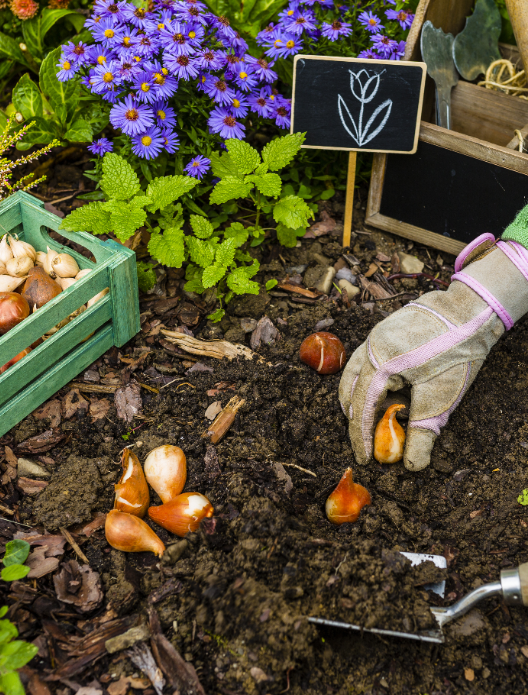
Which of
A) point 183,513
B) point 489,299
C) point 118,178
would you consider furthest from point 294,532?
point 118,178

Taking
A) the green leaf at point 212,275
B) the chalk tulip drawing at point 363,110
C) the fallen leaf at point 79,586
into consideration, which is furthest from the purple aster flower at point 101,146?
the fallen leaf at point 79,586

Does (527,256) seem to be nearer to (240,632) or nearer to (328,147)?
(328,147)

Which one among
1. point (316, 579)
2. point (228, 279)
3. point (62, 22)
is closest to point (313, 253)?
point (228, 279)

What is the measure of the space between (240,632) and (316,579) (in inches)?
10.0

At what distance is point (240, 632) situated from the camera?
152 cm

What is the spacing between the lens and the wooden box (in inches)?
98.2

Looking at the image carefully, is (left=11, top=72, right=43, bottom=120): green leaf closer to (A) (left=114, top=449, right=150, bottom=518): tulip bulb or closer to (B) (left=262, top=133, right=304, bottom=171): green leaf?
(B) (left=262, top=133, right=304, bottom=171): green leaf

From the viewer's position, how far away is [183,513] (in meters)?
1.80

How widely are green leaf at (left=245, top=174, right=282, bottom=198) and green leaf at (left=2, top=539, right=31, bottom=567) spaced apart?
5.15 ft

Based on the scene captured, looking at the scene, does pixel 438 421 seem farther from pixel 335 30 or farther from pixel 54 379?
pixel 335 30

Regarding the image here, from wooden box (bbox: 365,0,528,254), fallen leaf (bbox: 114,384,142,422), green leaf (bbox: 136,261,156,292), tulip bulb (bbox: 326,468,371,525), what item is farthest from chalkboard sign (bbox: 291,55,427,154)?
tulip bulb (bbox: 326,468,371,525)

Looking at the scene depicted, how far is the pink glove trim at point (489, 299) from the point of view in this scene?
2039mm

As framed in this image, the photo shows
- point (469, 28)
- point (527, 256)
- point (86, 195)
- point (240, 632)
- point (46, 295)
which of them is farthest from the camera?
point (469, 28)

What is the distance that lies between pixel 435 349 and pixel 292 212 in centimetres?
89
